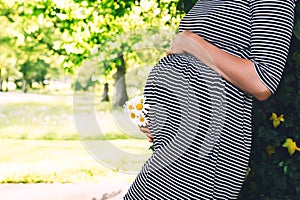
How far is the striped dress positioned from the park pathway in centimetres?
555

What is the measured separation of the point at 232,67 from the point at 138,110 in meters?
0.64

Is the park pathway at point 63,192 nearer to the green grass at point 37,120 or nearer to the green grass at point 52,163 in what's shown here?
the green grass at point 52,163

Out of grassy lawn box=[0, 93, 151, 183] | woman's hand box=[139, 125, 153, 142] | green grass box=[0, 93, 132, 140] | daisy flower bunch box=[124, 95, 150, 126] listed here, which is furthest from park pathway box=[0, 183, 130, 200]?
green grass box=[0, 93, 132, 140]

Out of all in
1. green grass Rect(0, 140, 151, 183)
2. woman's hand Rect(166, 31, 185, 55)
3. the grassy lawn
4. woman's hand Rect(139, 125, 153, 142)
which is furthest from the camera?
green grass Rect(0, 140, 151, 183)

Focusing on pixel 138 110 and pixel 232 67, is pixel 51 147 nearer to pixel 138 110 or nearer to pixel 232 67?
pixel 138 110

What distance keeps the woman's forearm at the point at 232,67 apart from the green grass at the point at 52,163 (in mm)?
6760

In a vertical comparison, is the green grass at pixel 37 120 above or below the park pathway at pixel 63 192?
below

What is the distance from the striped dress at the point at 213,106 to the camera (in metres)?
1.77

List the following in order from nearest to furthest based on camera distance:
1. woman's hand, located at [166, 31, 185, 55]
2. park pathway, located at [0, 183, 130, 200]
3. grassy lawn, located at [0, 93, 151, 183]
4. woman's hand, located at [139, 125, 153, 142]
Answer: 1. woman's hand, located at [166, 31, 185, 55]
2. woman's hand, located at [139, 125, 153, 142]
3. park pathway, located at [0, 183, 130, 200]
4. grassy lawn, located at [0, 93, 151, 183]

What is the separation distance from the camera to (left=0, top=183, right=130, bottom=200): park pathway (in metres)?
7.53

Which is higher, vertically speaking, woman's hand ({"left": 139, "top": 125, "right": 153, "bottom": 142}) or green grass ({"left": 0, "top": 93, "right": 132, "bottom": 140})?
woman's hand ({"left": 139, "top": 125, "right": 153, "bottom": 142})

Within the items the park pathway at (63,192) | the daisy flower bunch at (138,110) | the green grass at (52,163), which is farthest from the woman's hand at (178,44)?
the green grass at (52,163)

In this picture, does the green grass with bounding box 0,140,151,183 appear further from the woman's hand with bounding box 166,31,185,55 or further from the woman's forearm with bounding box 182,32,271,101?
the woman's forearm with bounding box 182,32,271,101

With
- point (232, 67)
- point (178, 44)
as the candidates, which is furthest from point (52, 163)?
point (232, 67)
